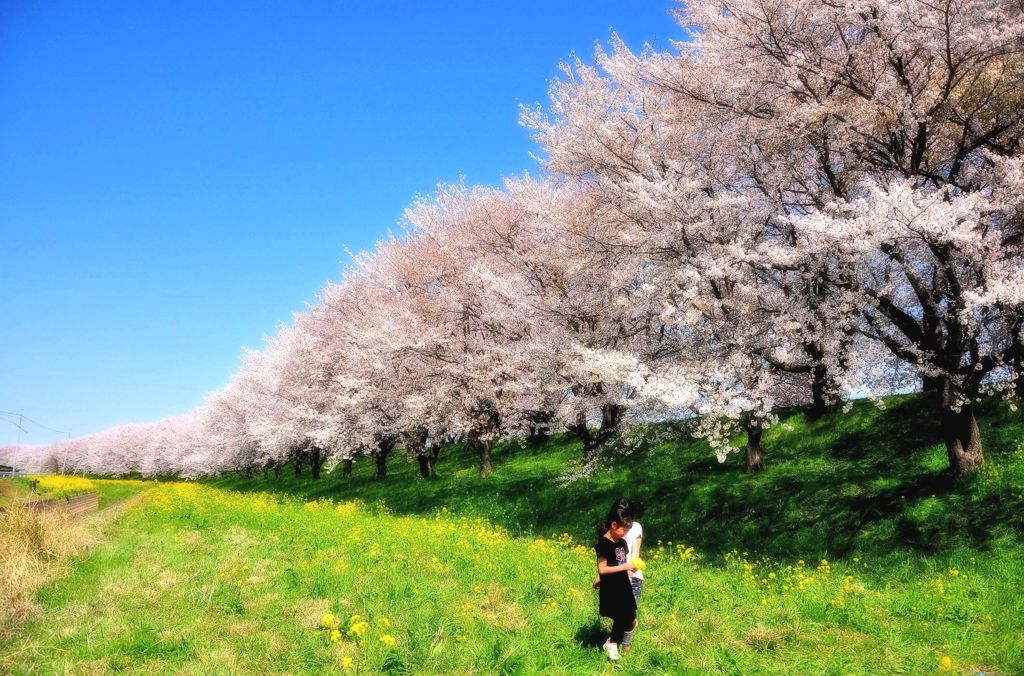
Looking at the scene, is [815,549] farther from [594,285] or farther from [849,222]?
[594,285]

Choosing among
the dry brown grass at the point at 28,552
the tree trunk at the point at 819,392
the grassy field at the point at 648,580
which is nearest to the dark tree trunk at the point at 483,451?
the grassy field at the point at 648,580

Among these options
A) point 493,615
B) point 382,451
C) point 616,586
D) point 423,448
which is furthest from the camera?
point 382,451

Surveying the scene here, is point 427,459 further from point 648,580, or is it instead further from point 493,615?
point 493,615

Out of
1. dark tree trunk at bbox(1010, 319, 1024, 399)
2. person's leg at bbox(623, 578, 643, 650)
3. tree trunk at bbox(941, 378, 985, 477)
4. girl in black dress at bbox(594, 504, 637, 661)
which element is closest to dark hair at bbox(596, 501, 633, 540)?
girl in black dress at bbox(594, 504, 637, 661)

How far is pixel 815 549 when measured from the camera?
11812mm

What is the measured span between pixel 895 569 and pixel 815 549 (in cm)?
177

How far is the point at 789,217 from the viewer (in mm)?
12016

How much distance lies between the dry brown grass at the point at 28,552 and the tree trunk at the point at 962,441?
15775 millimetres

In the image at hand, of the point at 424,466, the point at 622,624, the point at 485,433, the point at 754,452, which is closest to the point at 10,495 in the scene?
the point at 424,466

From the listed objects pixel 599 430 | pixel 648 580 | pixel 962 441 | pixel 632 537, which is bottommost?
pixel 648 580

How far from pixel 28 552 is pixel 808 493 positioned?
16.2 metres

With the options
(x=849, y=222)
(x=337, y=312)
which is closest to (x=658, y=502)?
(x=849, y=222)

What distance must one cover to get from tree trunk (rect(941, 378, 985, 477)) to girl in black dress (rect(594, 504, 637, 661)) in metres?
8.96

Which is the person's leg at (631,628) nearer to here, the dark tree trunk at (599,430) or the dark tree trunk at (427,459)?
the dark tree trunk at (599,430)
